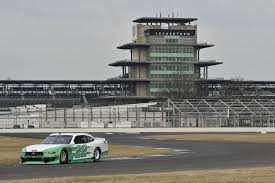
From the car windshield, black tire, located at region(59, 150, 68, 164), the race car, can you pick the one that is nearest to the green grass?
the race car

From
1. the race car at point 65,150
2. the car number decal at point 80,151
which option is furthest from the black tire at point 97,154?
the car number decal at point 80,151

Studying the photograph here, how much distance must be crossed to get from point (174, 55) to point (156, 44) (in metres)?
4.85

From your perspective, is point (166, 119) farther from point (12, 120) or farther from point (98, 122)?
point (12, 120)

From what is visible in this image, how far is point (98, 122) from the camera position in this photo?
107 metres

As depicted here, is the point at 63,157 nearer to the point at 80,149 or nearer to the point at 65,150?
the point at 65,150

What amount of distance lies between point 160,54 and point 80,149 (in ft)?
429

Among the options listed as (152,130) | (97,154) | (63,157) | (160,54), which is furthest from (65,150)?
(160,54)

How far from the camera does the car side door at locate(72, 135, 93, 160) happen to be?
1298 inches

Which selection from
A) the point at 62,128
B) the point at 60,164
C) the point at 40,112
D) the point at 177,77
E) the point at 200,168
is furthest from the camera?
the point at 177,77

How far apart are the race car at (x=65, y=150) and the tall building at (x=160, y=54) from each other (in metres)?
126

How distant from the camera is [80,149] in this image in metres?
33.2

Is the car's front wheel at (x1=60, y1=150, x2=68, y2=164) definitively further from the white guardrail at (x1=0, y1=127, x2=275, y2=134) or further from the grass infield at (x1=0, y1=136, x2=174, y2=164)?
the white guardrail at (x1=0, y1=127, x2=275, y2=134)

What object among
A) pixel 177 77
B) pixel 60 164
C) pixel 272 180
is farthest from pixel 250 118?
pixel 272 180

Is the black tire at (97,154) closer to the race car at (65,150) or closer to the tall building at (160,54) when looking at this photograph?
the race car at (65,150)
